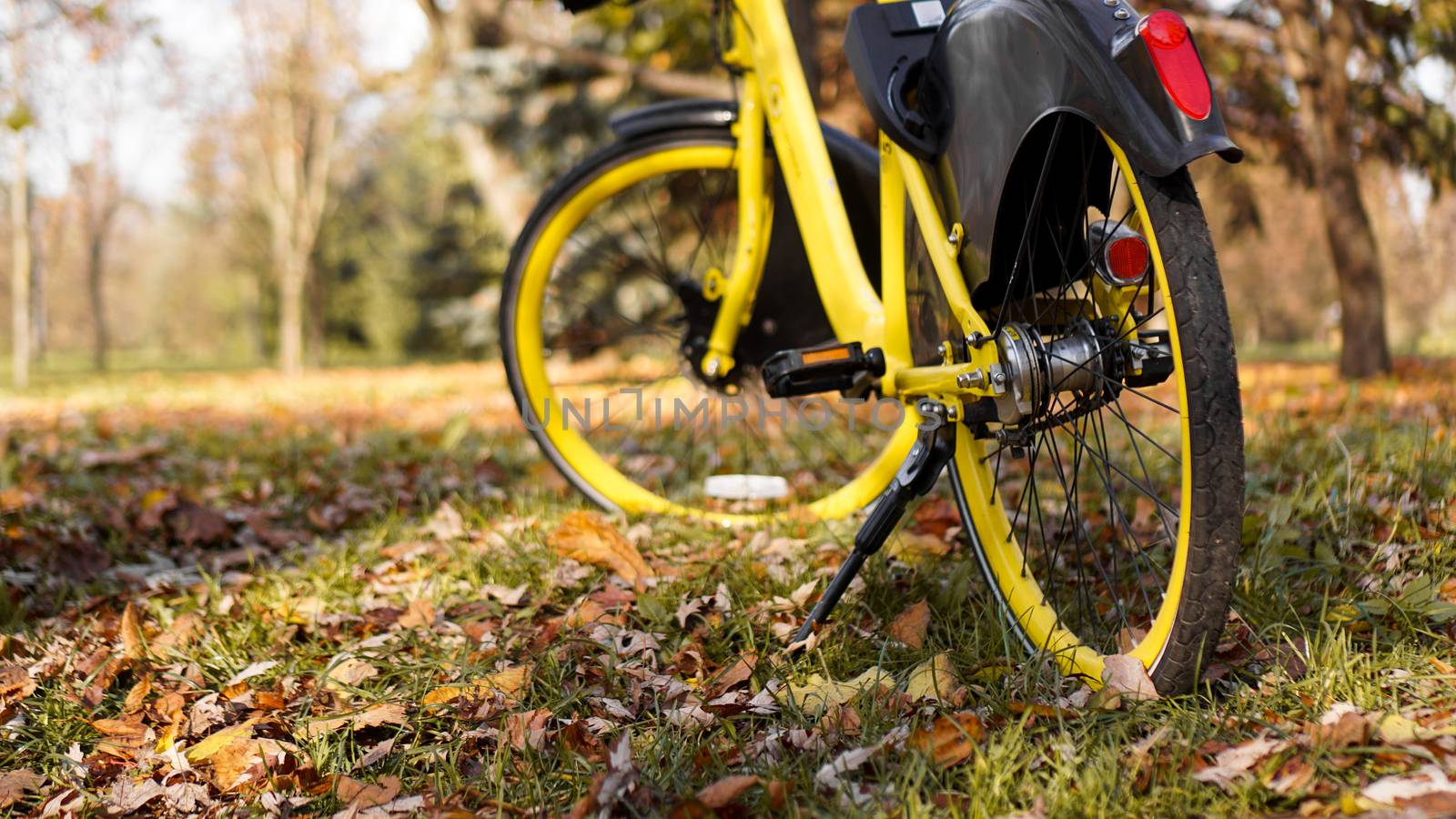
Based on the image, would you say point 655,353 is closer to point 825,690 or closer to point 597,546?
point 597,546

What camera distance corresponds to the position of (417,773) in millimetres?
1430

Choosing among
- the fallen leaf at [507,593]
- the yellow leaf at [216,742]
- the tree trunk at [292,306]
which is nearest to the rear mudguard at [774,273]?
the fallen leaf at [507,593]

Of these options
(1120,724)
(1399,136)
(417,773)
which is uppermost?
(1399,136)

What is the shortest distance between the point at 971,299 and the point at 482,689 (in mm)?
1130

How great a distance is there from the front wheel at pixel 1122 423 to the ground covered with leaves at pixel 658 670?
0.33 ft

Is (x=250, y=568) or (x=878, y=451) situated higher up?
(x=878, y=451)

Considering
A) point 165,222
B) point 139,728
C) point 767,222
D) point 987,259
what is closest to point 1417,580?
point 987,259

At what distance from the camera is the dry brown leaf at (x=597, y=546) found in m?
2.14

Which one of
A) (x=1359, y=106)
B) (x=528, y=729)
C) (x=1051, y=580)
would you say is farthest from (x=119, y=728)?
(x=1359, y=106)

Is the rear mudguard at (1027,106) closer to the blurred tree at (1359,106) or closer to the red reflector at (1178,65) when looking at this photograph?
the red reflector at (1178,65)

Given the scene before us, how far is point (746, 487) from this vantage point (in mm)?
2537

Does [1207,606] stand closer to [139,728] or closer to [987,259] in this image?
[987,259]

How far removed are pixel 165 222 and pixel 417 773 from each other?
47.0 metres

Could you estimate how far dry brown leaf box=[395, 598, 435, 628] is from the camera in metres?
1.98
